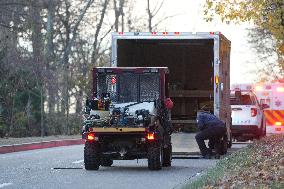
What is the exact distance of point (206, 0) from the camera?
1194 inches

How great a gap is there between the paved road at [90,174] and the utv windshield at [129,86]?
62.1 inches

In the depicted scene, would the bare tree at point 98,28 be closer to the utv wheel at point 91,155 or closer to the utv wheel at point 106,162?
the utv wheel at point 106,162

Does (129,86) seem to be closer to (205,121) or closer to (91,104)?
(91,104)

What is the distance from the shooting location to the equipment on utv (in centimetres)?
1978

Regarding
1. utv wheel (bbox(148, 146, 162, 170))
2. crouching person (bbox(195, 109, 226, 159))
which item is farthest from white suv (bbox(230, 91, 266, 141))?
utv wheel (bbox(148, 146, 162, 170))

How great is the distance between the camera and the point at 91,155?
20.2 metres

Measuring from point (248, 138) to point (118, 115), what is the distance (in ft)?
53.2

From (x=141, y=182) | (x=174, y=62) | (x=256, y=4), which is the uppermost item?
(x=256, y=4)

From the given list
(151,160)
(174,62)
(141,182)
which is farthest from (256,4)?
(141,182)

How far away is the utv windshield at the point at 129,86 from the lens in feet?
70.5

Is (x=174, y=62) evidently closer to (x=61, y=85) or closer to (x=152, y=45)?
(x=152, y=45)

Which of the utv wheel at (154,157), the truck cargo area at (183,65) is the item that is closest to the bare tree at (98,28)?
the truck cargo area at (183,65)

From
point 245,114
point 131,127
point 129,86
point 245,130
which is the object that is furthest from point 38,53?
point 131,127

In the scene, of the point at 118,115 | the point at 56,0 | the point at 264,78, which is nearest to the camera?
the point at 118,115
